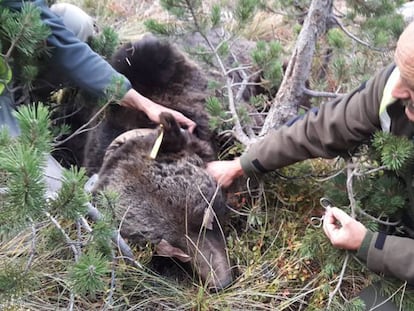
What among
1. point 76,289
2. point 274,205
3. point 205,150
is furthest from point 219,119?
Result: point 76,289

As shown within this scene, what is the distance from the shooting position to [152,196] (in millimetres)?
3355

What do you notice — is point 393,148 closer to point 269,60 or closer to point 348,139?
point 348,139

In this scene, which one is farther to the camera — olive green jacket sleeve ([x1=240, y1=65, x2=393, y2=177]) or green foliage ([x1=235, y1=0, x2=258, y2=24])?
green foliage ([x1=235, y1=0, x2=258, y2=24])

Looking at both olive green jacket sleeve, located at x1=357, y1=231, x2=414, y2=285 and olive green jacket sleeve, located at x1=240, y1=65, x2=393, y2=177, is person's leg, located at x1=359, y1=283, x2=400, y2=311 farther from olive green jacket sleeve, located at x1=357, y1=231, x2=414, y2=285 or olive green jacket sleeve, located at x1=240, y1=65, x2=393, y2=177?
olive green jacket sleeve, located at x1=240, y1=65, x2=393, y2=177

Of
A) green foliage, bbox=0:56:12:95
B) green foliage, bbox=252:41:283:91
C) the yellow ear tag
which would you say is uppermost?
green foliage, bbox=252:41:283:91

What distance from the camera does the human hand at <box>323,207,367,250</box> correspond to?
2.74m

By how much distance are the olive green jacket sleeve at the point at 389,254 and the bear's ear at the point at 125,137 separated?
1.49 meters

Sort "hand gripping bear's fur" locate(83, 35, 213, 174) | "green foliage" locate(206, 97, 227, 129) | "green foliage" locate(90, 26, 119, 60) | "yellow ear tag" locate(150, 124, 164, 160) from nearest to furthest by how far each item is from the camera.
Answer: "yellow ear tag" locate(150, 124, 164, 160) → "green foliage" locate(206, 97, 227, 129) → "hand gripping bear's fur" locate(83, 35, 213, 174) → "green foliage" locate(90, 26, 119, 60)

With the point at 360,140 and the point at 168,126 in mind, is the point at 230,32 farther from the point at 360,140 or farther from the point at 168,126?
the point at 360,140

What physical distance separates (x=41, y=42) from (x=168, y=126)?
100cm

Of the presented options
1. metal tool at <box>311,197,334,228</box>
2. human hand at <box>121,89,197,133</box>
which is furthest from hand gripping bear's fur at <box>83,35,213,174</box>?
metal tool at <box>311,197,334,228</box>

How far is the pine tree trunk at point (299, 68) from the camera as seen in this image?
12.2 ft

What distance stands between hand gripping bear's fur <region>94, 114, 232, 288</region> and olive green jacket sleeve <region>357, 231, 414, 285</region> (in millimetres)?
794

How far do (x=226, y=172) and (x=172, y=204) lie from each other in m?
0.38
